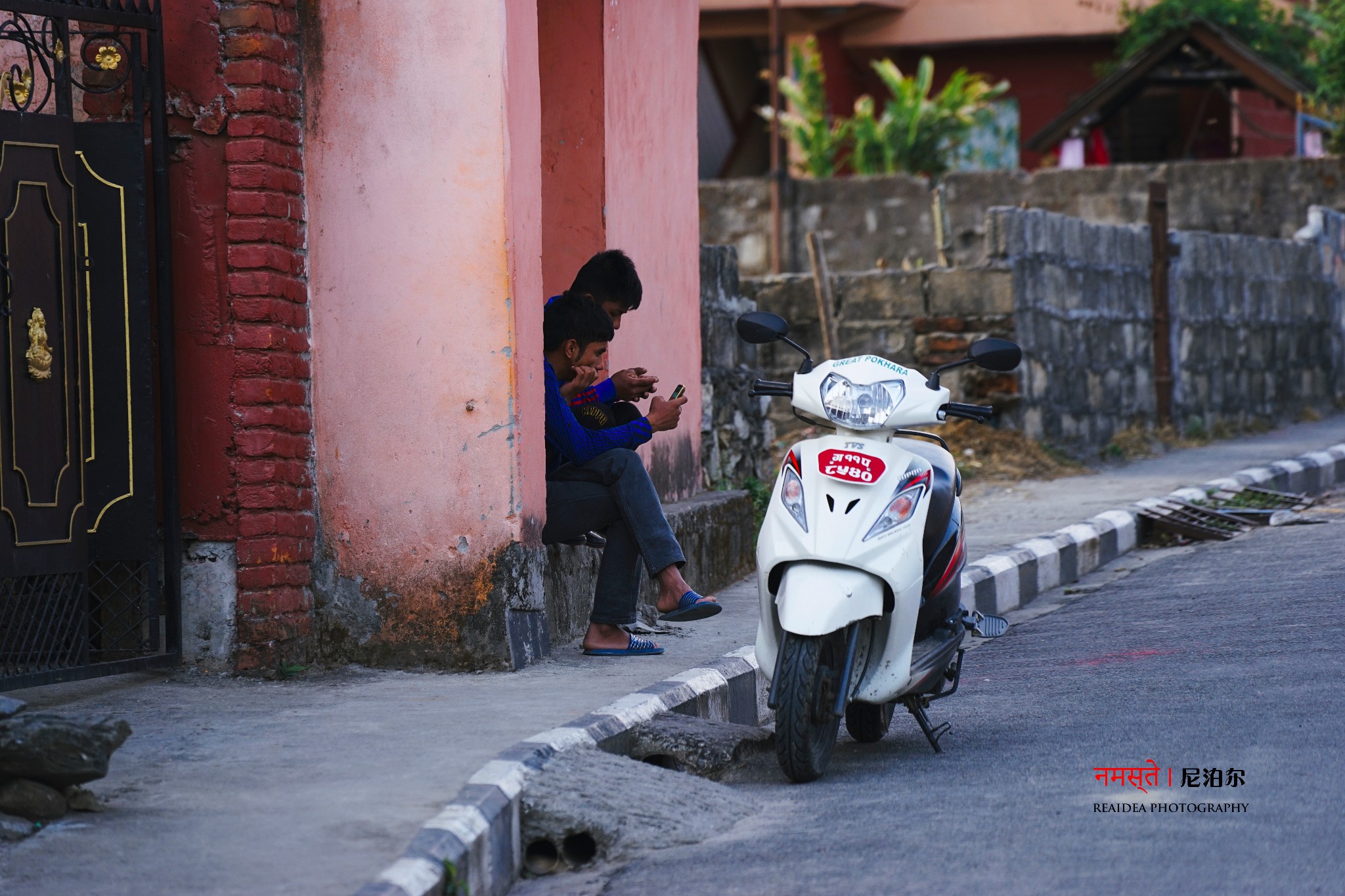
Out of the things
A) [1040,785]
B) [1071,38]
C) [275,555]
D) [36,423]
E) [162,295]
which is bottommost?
[1040,785]

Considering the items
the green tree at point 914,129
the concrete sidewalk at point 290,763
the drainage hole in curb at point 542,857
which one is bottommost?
the drainage hole in curb at point 542,857

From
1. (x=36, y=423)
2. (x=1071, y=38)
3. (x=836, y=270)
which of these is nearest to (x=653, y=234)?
(x=36, y=423)

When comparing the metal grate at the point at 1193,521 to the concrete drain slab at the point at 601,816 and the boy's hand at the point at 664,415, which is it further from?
the concrete drain slab at the point at 601,816

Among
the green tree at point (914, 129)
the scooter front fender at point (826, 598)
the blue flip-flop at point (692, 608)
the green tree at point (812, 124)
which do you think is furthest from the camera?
the green tree at point (812, 124)

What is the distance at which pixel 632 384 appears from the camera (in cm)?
604

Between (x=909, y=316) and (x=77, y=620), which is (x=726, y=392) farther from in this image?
(x=77, y=620)

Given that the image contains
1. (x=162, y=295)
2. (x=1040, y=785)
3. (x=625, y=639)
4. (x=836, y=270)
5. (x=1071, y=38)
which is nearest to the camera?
(x=1040, y=785)

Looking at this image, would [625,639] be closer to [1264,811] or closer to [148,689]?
[148,689]

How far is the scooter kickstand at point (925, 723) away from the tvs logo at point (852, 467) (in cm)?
64

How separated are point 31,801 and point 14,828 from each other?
0.25 ft

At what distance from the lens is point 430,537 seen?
5637 millimetres

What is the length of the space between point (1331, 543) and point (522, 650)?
4748 mm

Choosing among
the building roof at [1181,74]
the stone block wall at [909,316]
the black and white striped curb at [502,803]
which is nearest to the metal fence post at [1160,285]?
the stone block wall at [909,316]

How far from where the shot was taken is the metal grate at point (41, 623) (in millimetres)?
5027
